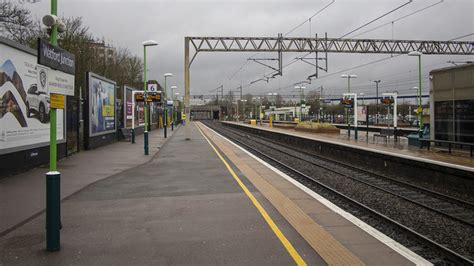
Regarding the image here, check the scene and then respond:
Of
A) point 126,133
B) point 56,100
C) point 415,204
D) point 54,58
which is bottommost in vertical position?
point 415,204

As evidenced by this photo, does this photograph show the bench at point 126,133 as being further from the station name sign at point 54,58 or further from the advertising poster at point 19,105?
the station name sign at point 54,58

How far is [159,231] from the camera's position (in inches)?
260

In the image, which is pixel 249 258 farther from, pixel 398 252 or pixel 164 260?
pixel 398 252

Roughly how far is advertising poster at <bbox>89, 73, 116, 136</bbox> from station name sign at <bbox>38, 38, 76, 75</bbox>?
1602 centimetres

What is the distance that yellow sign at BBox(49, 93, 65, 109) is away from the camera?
5750mm

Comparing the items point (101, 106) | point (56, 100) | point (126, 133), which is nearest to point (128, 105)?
point (126, 133)

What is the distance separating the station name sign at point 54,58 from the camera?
17.9 ft

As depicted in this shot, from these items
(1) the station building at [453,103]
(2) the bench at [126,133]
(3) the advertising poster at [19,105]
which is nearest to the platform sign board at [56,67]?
(3) the advertising poster at [19,105]

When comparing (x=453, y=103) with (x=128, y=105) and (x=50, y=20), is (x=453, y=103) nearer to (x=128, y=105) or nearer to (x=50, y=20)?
(x=50, y=20)

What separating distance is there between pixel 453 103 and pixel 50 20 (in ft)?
65.5

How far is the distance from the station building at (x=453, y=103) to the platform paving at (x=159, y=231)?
45.2 ft

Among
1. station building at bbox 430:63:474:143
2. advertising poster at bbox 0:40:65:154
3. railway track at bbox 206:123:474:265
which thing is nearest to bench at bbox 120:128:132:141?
advertising poster at bbox 0:40:65:154

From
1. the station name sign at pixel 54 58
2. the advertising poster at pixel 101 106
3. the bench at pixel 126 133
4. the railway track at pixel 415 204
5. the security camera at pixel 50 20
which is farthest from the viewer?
the bench at pixel 126 133

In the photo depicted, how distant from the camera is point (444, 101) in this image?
2150 cm
